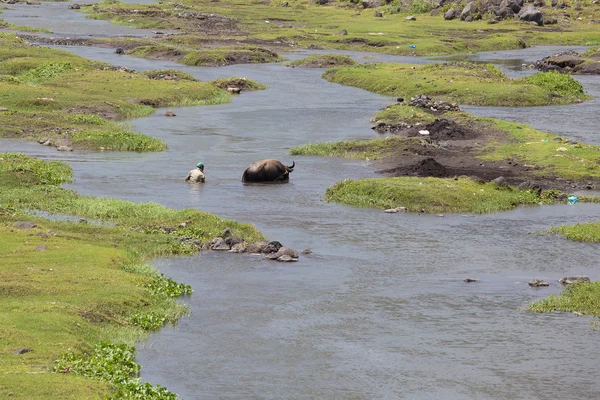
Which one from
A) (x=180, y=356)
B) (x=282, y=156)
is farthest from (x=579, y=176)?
(x=180, y=356)

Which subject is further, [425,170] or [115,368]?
[425,170]

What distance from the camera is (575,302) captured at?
22.3 meters

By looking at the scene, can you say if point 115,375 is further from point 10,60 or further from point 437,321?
point 10,60

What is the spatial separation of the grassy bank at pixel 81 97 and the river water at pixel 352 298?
216 cm

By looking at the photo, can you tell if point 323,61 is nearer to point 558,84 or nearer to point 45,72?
point 558,84

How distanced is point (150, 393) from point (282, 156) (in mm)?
25023

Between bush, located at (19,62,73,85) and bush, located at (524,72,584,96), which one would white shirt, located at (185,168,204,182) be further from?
bush, located at (524,72,584,96)

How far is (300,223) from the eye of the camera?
1163 inches

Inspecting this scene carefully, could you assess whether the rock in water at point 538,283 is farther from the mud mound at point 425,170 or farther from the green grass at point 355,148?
the green grass at point 355,148

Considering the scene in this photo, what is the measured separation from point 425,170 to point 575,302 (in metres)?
14.3

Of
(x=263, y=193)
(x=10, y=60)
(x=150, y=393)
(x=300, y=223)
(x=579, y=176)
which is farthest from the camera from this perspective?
(x=10, y=60)

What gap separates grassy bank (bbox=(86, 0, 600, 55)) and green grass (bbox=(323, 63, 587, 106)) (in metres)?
19.2

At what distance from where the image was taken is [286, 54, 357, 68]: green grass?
247 feet

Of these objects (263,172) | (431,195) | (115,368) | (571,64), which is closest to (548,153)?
(431,195)
